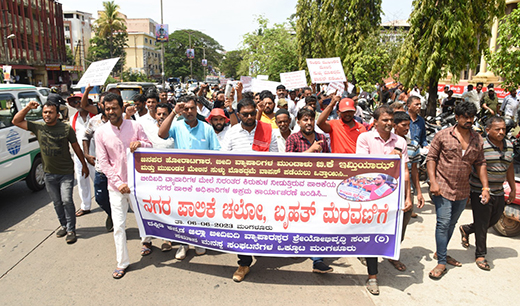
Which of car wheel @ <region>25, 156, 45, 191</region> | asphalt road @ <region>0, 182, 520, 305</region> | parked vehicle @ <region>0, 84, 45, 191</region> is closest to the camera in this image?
asphalt road @ <region>0, 182, 520, 305</region>

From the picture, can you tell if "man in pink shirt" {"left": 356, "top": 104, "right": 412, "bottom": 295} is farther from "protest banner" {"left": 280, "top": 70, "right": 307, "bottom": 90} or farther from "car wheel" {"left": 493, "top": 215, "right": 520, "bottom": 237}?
"protest banner" {"left": 280, "top": 70, "right": 307, "bottom": 90}

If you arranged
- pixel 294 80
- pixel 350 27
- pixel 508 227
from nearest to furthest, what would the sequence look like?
1. pixel 508 227
2. pixel 294 80
3. pixel 350 27

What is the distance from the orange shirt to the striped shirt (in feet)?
4.59

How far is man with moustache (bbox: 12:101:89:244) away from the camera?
16.4ft

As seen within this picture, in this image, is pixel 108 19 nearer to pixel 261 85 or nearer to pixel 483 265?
pixel 261 85

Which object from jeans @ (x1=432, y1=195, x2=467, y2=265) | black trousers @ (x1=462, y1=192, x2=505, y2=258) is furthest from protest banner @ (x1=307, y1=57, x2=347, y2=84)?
jeans @ (x1=432, y1=195, x2=467, y2=265)

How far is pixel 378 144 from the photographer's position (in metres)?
4.07

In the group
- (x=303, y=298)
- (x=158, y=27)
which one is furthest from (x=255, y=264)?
(x=158, y=27)

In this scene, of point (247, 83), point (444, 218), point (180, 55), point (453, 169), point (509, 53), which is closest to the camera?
point (453, 169)

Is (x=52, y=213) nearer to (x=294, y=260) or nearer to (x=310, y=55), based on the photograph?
(x=294, y=260)

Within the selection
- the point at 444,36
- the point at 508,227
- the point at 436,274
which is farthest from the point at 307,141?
the point at 444,36

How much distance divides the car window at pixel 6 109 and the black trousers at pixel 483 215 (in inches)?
289

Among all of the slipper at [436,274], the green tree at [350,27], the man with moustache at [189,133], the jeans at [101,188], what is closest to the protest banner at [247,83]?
the man with moustache at [189,133]

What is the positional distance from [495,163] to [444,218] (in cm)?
85
